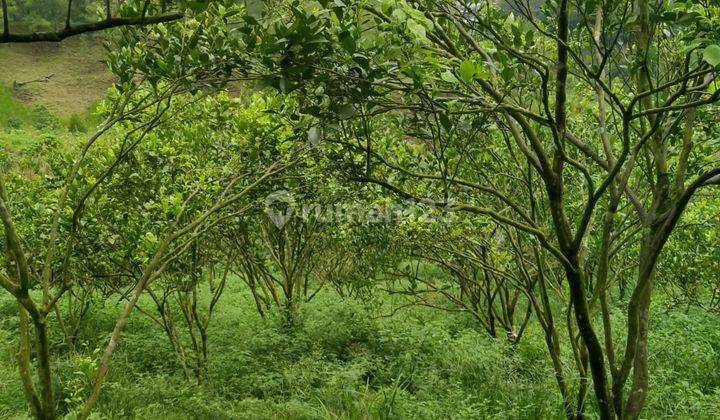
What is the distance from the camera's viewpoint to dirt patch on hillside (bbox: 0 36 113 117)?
35.0 meters

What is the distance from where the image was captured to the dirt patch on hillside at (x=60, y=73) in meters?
35.0

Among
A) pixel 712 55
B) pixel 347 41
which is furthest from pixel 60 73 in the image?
pixel 712 55

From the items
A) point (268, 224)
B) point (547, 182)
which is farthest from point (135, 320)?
point (547, 182)

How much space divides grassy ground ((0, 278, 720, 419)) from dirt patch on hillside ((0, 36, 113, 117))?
30.1 meters

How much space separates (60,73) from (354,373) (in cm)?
3852

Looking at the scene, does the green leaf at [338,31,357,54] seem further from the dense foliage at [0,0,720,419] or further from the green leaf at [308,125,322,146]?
the green leaf at [308,125,322,146]

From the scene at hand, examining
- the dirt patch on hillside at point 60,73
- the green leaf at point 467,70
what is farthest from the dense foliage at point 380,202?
the dirt patch on hillside at point 60,73

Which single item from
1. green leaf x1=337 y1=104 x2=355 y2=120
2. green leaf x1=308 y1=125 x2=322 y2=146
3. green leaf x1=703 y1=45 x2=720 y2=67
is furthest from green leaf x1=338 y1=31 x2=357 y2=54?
green leaf x1=703 y1=45 x2=720 y2=67

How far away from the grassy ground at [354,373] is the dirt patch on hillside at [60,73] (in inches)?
1185

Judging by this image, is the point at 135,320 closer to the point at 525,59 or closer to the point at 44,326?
the point at 44,326

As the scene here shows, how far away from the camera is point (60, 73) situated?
1463 inches

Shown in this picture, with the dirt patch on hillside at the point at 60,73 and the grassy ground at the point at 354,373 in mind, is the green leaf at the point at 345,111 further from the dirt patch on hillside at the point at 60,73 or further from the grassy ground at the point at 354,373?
the dirt patch on hillside at the point at 60,73

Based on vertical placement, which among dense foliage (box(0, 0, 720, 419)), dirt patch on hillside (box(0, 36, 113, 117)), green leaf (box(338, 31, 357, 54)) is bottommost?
dense foliage (box(0, 0, 720, 419))

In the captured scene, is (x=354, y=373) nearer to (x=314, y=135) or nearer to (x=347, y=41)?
(x=314, y=135)
